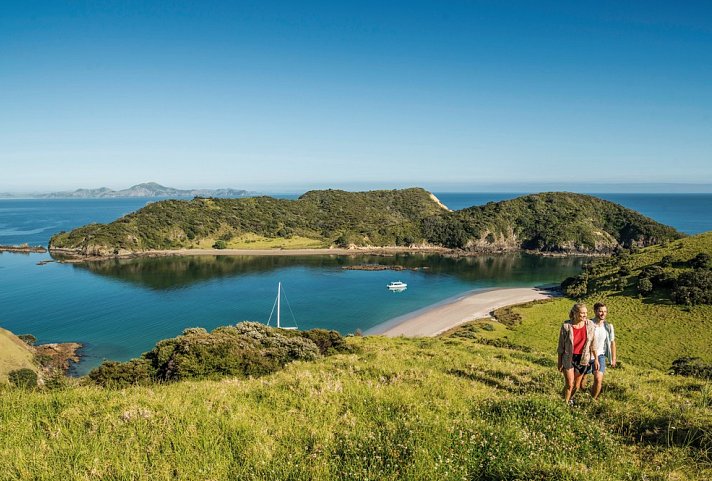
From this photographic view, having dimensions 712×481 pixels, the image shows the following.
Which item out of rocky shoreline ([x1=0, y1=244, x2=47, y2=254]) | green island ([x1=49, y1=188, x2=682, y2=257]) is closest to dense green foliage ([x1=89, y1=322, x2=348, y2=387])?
green island ([x1=49, y1=188, x2=682, y2=257])

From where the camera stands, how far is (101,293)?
85.6 metres

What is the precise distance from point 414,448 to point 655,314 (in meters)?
67.6

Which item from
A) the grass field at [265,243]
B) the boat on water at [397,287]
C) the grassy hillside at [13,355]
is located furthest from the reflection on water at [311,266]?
the grassy hillside at [13,355]

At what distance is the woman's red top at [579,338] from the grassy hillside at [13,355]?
5260 centimetres

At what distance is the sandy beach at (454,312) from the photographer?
6194cm

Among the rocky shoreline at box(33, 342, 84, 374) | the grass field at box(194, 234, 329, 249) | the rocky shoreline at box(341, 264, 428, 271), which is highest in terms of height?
the grass field at box(194, 234, 329, 249)

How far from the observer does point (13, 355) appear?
4344cm

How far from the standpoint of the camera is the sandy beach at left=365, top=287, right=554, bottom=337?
61.9 metres

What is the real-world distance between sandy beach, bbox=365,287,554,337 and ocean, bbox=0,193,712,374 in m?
4.04

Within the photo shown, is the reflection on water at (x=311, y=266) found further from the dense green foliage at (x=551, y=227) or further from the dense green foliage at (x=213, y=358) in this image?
the dense green foliage at (x=213, y=358)

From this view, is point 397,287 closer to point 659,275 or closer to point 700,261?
point 659,275

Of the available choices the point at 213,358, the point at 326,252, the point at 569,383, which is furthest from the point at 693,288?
the point at 326,252

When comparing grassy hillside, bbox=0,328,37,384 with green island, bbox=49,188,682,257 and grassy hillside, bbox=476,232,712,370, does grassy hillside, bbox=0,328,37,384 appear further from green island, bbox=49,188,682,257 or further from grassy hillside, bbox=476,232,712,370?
green island, bbox=49,188,682,257

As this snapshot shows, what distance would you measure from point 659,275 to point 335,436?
77868 mm
